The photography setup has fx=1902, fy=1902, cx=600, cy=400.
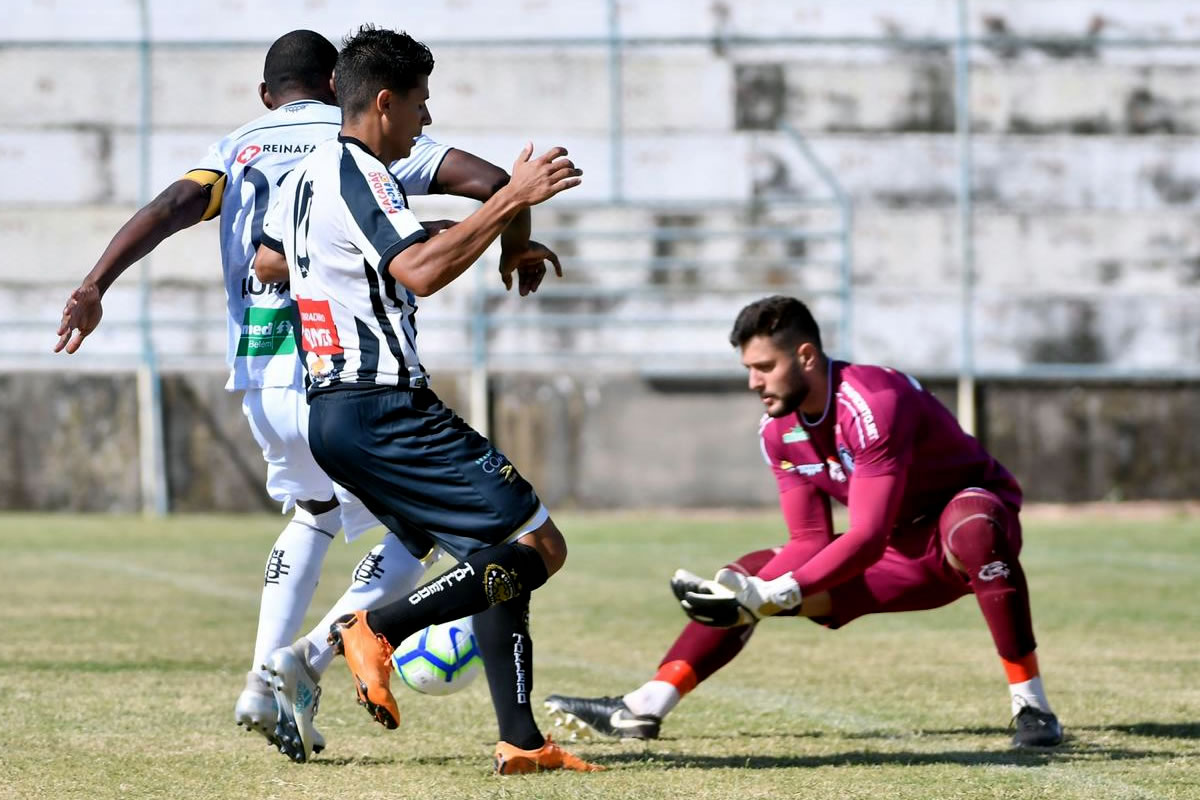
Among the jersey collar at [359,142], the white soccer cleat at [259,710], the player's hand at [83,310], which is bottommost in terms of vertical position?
the white soccer cleat at [259,710]

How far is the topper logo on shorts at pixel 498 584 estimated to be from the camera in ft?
16.9

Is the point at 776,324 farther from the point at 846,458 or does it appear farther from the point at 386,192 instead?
the point at 386,192

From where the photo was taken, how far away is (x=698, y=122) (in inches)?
795

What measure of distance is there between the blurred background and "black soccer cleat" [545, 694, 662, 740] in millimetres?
12700

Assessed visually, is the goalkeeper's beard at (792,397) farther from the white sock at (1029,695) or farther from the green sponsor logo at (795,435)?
the white sock at (1029,695)

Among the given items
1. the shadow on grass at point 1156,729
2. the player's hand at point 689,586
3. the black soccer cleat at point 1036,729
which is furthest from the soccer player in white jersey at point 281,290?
the shadow on grass at point 1156,729

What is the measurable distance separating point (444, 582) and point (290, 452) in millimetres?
1080

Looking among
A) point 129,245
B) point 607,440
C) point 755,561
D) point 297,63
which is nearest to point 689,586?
point 755,561

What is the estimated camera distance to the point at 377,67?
5219mm

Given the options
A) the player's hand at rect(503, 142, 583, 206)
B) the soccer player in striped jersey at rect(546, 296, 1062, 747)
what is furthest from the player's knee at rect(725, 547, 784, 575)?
the player's hand at rect(503, 142, 583, 206)

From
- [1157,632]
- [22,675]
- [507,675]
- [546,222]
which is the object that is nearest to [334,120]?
[507,675]

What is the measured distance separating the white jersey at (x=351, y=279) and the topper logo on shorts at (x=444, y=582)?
517 mm

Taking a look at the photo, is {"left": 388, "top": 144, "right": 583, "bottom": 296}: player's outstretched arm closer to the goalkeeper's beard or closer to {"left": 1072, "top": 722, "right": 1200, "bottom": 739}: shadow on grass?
the goalkeeper's beard

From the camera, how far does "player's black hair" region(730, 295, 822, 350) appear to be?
19.2 ft
